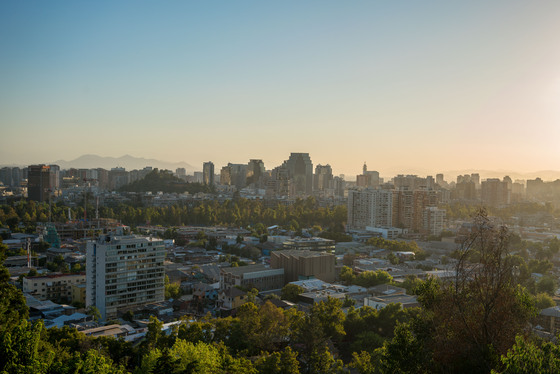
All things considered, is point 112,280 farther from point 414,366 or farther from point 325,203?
point 325,203

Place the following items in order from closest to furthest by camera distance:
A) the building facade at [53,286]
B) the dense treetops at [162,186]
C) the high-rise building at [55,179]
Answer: the building facade at [53,286] < the high-rise building at [55,179] < the dense treetops at [162,186]

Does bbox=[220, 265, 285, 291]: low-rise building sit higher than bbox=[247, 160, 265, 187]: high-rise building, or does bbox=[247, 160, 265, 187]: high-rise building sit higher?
bbox=[247, 160, 265, 187]: high-rise building

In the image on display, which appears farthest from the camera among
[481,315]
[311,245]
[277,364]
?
[311,245]

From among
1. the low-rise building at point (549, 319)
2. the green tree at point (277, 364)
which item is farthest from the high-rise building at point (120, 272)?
the low-rise building at point (549, 319)

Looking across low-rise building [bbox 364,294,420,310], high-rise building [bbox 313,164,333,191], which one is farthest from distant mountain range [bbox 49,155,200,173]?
low-rise building [bbox 364,294,420,310]

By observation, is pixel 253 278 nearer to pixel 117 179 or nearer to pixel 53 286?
pixel 53 286

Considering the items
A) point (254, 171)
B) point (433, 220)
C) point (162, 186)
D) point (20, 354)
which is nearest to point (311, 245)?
point (433, 220)

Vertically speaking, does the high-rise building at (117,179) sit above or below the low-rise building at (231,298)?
above

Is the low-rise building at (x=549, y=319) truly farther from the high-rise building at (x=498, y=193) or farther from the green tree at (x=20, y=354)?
the high-rise building at (x=498, y=193)

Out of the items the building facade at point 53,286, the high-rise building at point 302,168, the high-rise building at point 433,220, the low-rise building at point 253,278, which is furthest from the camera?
the high-rise building at point 302,168

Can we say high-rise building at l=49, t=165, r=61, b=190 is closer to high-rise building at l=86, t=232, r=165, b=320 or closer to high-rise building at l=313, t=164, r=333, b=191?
high-rise building at l=313, t=164, r=333, b=191
